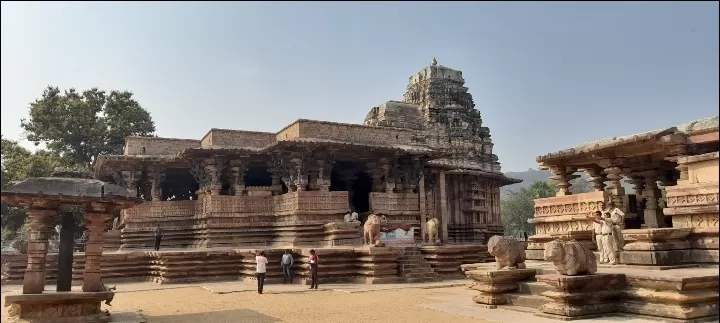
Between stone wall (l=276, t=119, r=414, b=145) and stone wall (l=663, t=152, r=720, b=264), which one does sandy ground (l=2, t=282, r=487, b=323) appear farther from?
stone wall (l=276, t=119, r=414, b=145)

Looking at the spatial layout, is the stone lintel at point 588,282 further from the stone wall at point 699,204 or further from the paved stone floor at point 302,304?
the stone wall at point 699,204

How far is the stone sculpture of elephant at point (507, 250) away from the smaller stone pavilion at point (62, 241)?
7.02 meters

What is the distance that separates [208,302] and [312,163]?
35.1 feet

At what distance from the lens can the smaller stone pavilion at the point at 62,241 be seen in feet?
29.2

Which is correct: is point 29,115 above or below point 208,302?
above

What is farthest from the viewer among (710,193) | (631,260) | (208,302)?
(208,302)

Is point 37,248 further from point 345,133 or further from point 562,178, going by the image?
point 345,133

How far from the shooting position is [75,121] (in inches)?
1567

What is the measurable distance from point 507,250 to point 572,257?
2040 millimetres

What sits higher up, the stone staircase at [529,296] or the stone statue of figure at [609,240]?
the stone statue of figure at [609,240]

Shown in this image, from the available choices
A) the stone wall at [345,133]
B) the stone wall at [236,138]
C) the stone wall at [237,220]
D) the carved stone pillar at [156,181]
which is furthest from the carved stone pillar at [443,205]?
the carved stone pillar at [156,181]

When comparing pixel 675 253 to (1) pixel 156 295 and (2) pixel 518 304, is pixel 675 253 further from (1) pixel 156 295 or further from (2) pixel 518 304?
(1) pixel 156 295

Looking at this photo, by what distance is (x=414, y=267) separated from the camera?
55.9 ft

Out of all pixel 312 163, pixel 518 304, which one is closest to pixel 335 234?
pixel 312 163
